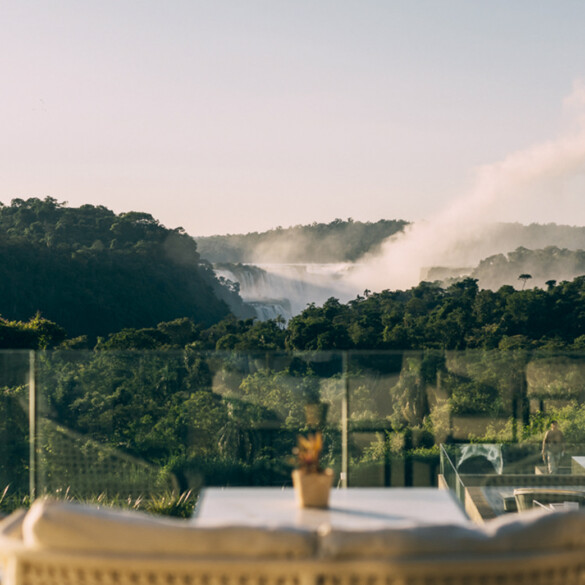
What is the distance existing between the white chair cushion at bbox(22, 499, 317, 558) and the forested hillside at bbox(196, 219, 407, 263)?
4171cm

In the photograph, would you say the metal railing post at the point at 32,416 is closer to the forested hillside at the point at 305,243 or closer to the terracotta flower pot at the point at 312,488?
the terracotta flower pot at the point at 312,488

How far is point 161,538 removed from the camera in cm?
222

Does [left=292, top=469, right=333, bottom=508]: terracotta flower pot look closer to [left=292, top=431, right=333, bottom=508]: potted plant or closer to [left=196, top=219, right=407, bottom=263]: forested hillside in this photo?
[left=292, top=431, right=333, bottom=508]: potted plant

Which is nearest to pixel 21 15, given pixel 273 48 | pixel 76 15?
pixel 76 15

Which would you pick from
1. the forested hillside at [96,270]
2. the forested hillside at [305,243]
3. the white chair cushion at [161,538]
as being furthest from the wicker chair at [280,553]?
the forested hillside at [305,243]

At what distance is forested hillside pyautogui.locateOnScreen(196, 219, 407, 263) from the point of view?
149 ft

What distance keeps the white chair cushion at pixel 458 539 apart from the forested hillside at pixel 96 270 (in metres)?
31.2

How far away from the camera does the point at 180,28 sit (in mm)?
17625

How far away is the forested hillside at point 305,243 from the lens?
149 ft

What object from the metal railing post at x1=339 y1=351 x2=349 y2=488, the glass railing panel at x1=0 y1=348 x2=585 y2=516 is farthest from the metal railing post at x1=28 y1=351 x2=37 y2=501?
the metal railing post at x1=339 y1=351 x2=349 y2=488

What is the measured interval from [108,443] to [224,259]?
44.6m

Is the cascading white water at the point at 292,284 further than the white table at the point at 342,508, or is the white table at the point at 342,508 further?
the cascading white water at the point at 292,284

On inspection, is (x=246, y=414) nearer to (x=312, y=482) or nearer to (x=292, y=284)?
(x=312, y=482)

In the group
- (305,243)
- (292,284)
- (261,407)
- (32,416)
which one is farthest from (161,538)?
(292,284)
